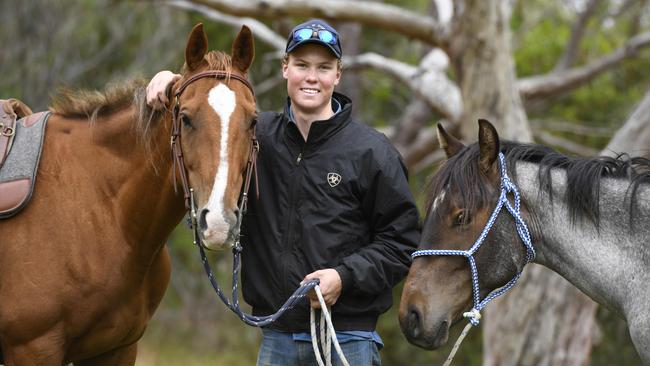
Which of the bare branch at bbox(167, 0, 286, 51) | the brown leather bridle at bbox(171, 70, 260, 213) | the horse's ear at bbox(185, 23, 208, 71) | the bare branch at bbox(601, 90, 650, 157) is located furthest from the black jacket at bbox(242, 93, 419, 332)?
the bare branch at bbox(167, 0, 286, 51)

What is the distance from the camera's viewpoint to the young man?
3766 millimetres

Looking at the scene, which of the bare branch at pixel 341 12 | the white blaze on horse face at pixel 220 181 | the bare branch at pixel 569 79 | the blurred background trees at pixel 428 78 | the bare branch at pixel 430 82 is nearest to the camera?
the white blaze on horse face at pixel 220 181

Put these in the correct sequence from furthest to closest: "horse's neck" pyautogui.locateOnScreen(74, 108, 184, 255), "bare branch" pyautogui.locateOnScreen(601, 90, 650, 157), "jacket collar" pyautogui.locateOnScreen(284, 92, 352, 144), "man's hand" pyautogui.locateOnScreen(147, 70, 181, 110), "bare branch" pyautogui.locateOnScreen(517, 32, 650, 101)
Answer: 1. "bare branch" pyautogui.locateOnScreen(517, 32, 650, 101)
2. "bare branch" pyautogui.locateOnScreen(601, 90, 650, 157)
3. "horse's neck" pyautogui.locateOnScreen(74, 108, 184, 255)
4. "man's hand" pyautogui.locateOnScreen(147, 70, 181, 110)
5. "jacket collar" pyautogui.locateOnScreen(284, 92, 352, 144)

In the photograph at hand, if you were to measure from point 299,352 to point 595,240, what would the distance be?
1.32 metres

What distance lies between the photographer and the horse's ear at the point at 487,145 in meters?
Answer: 3.49

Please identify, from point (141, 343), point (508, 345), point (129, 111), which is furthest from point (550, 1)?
point (129, 111)

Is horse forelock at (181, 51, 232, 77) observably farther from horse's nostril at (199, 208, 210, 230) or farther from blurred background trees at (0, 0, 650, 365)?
blurred background trees at (0, 0, 650, 365)

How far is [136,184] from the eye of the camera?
4.13m

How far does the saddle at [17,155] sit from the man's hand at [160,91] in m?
0.58

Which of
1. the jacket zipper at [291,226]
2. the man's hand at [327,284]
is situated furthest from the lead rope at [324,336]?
the jacket zipper at [291,226]

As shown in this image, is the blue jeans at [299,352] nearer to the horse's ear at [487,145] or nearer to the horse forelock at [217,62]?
the horse's ear at [487,145]

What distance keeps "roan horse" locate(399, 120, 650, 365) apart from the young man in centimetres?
21

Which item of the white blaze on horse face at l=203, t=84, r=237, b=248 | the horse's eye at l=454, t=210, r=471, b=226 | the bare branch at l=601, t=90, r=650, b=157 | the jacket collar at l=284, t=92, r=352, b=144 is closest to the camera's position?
the white blaze on horse face at l=203, t=84, r=237, b=248

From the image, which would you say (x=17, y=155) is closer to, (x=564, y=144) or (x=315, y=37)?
(x=315, y=37)
